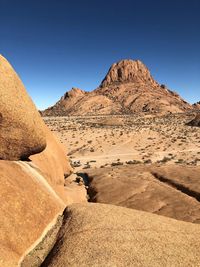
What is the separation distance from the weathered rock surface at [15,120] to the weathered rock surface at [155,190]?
5.22 m

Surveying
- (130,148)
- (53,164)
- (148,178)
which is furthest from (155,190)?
(130,148)

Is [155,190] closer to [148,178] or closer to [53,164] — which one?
[148,178]

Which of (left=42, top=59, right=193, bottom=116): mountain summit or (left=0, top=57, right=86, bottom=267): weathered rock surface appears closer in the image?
(left=0, top=57, right=86, bottom=267): weathered rock surface

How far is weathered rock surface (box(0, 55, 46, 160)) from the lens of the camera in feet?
36.4

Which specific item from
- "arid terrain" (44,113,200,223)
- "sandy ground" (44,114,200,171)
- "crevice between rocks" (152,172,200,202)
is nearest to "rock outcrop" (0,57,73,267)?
"arid terrain" (44,113,200,223)

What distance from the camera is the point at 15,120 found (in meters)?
11.4

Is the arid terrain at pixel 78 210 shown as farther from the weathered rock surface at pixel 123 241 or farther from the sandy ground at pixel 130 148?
the sandy ground at pixel 130 148

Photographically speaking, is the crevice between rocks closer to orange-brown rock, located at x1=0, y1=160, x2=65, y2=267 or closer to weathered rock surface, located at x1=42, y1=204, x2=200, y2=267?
weathered rock surface, located at x1=42, y1=204, x2=200, y2=267

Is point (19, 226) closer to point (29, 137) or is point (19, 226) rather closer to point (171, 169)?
point (29, 137)

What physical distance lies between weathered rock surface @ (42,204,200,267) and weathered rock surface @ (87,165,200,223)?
3320 mm

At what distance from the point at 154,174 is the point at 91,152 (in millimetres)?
20775

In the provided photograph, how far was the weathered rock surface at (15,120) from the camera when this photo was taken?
437 inches

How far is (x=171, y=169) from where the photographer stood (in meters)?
19.7

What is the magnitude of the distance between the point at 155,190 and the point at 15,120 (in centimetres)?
800
